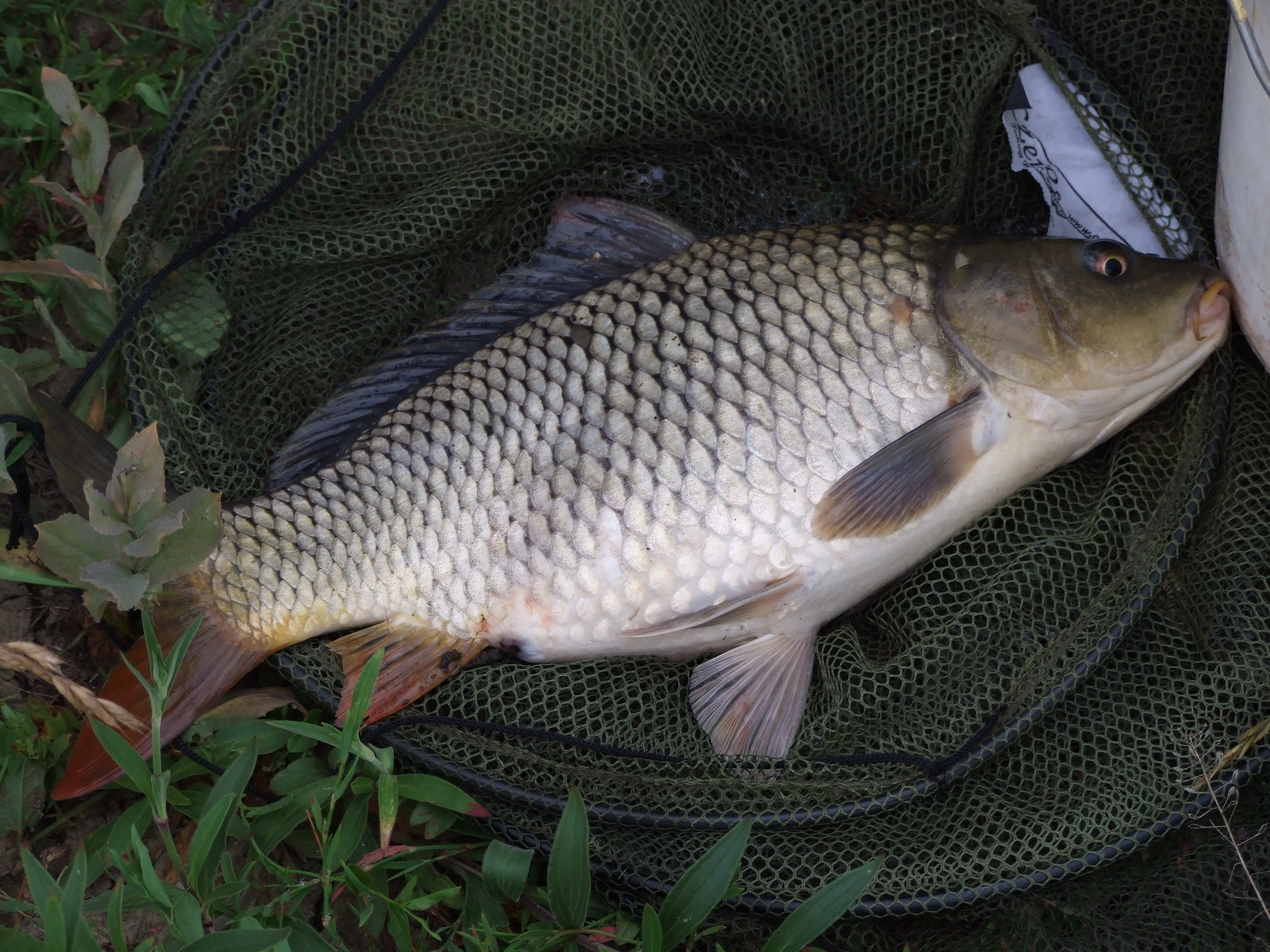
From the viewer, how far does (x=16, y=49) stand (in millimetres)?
2250

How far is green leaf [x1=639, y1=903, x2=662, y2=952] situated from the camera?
1.51m

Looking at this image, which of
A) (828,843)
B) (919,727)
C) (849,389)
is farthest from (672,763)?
(849,389)

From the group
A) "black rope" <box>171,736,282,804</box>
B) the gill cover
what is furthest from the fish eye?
"black rope" <box>171,736,282,804</box>

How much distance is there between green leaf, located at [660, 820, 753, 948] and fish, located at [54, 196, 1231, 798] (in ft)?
0.81

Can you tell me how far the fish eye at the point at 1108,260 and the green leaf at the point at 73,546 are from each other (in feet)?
4.86

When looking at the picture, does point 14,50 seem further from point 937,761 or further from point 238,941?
point 937,761

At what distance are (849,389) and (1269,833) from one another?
2.91 feet

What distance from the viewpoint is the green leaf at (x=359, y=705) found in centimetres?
158

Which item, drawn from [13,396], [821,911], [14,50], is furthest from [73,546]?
[14,50]

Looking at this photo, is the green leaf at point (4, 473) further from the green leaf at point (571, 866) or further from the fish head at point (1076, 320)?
the fish head at point (1076, 320)

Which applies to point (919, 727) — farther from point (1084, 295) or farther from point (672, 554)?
point (1084, 295)

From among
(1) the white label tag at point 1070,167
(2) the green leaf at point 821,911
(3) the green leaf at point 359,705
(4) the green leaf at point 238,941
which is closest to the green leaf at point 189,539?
(3) the green leaf at point 359,705

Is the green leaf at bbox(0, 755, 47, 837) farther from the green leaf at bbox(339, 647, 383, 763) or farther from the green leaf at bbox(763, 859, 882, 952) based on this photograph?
the green leaf at bbox(763, 859, 882, 952)

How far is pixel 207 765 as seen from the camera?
177 cm
